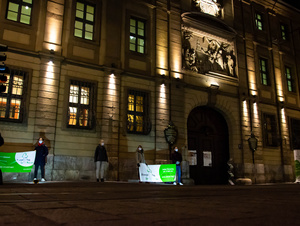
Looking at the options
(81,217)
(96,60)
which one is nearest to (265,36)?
(96,60)

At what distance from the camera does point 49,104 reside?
47.9 feet

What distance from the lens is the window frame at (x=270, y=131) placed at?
74.5 ft

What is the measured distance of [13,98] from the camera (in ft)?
46.0

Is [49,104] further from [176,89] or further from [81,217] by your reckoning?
[81,217]

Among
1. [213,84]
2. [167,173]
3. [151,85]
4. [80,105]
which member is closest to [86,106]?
[80,105]

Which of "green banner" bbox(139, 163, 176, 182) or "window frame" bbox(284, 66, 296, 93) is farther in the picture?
"window frame" bbox(284, 66, 296, 93)

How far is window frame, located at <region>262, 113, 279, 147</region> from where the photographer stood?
895 inches

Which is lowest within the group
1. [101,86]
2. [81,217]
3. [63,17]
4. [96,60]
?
[81,217]

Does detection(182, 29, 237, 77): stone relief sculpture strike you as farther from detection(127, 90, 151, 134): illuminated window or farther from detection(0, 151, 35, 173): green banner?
detection(0, 151, 35, 173): green banner

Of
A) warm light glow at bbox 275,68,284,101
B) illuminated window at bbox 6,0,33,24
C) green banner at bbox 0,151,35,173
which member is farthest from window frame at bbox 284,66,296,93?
green banner at bbox 0,151,35,173

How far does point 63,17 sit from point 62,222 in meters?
15.7

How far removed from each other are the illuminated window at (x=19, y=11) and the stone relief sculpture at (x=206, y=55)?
394 inches

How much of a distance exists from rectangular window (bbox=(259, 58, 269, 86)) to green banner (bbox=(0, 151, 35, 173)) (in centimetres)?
1928

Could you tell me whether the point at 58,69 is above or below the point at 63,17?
below
